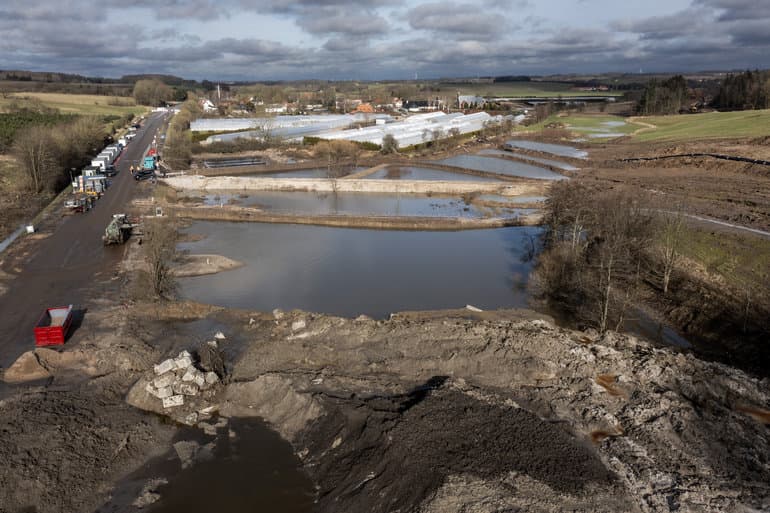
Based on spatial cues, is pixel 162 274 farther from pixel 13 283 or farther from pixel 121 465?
pixel 121 465

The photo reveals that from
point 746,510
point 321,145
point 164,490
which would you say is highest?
point 321,145

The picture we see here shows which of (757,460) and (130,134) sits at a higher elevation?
(130,134)

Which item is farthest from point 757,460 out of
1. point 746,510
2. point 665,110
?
point 665,110

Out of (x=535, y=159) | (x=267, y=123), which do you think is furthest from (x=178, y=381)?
(x=267, y=123)

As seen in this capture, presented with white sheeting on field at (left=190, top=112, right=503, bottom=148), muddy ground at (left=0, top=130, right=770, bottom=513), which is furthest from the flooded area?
muddy ground at (left=0, top=130, right=770, bottom=513)

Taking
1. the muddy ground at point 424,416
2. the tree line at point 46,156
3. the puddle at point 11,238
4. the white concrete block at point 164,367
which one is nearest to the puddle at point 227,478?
the muddy ground at point 424,416

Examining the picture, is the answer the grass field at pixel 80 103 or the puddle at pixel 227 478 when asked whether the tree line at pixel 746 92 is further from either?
the grass field at pixel 80 103

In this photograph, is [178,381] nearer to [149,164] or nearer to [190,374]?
[190,374]
